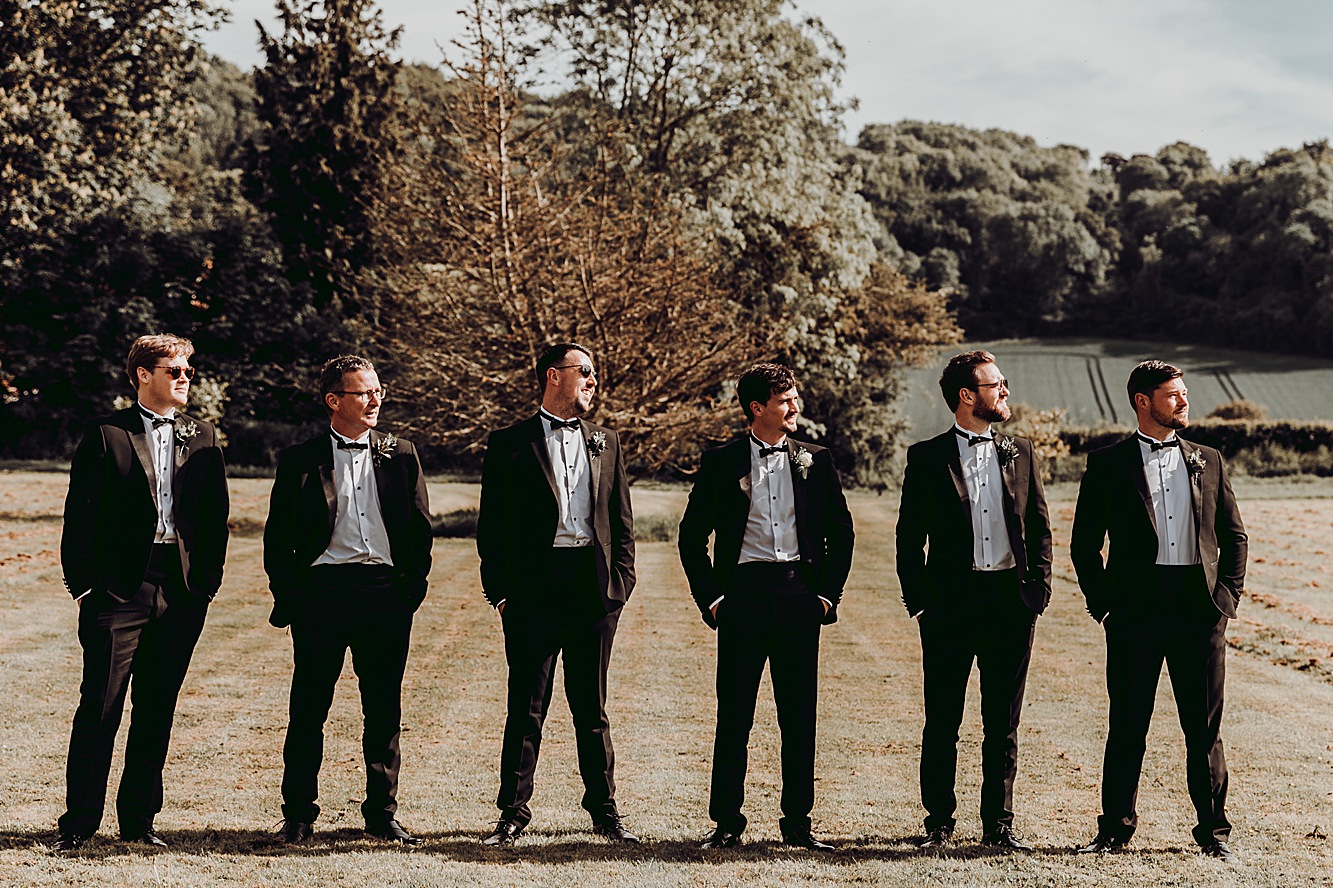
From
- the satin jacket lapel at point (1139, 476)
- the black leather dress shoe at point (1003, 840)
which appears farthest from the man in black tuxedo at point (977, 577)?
the satin jacket lapel at point (1139, 476)

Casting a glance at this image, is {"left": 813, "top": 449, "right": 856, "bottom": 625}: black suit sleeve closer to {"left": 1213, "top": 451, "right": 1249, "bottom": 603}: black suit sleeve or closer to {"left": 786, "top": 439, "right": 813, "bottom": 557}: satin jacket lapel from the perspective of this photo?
{"left": 786, "top": 439, "right": 813, "bottom": 557}: satin jacket lapel

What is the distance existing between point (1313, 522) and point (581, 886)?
24734 millimetres

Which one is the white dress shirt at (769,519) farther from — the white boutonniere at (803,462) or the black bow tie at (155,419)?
the black bow tie at (155,419)

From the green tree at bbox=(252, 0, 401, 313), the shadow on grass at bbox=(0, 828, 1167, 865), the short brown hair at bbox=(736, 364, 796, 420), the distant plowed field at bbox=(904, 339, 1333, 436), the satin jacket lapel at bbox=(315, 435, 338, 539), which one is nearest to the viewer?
the shadow on grass at bbox=(0, 828, 1167, 865)

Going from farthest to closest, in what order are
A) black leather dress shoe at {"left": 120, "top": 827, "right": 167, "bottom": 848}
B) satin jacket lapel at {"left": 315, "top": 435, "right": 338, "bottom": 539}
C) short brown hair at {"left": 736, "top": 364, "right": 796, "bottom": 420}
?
short brown hair at {"left": 736, "top": 364, "right": 796, "bottom": 420}
satin jacket lapel at {"left": 315, "top": 435, "right": 338, "bottom": 539}
black leather dress shoe at {"left": 120, "top": 827, "right": 167, "bottom": 848}

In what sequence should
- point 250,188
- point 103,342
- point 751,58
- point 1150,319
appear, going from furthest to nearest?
point 1150,319 → point 250,188 → point 103,342 → point 751,58

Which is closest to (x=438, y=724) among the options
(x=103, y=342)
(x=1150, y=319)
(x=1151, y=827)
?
(x=1151, y=827)

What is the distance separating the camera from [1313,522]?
85.1ft

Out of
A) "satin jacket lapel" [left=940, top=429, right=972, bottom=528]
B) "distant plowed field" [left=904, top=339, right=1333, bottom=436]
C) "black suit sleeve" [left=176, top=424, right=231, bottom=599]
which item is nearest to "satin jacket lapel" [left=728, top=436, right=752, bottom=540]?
"satin jacket lapel" [left=940, top=429, right=972, bottom=528]

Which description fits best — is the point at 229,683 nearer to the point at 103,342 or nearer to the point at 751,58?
the point at 751,58

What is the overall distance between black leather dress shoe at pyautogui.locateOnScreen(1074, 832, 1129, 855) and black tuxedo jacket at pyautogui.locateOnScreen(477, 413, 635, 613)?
A: 99.3 inches

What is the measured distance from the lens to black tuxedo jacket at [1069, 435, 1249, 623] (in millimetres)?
6016

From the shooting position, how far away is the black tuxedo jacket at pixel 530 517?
20.0 ft

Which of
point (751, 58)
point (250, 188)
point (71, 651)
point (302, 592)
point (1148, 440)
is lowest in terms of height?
point (71, 651)
